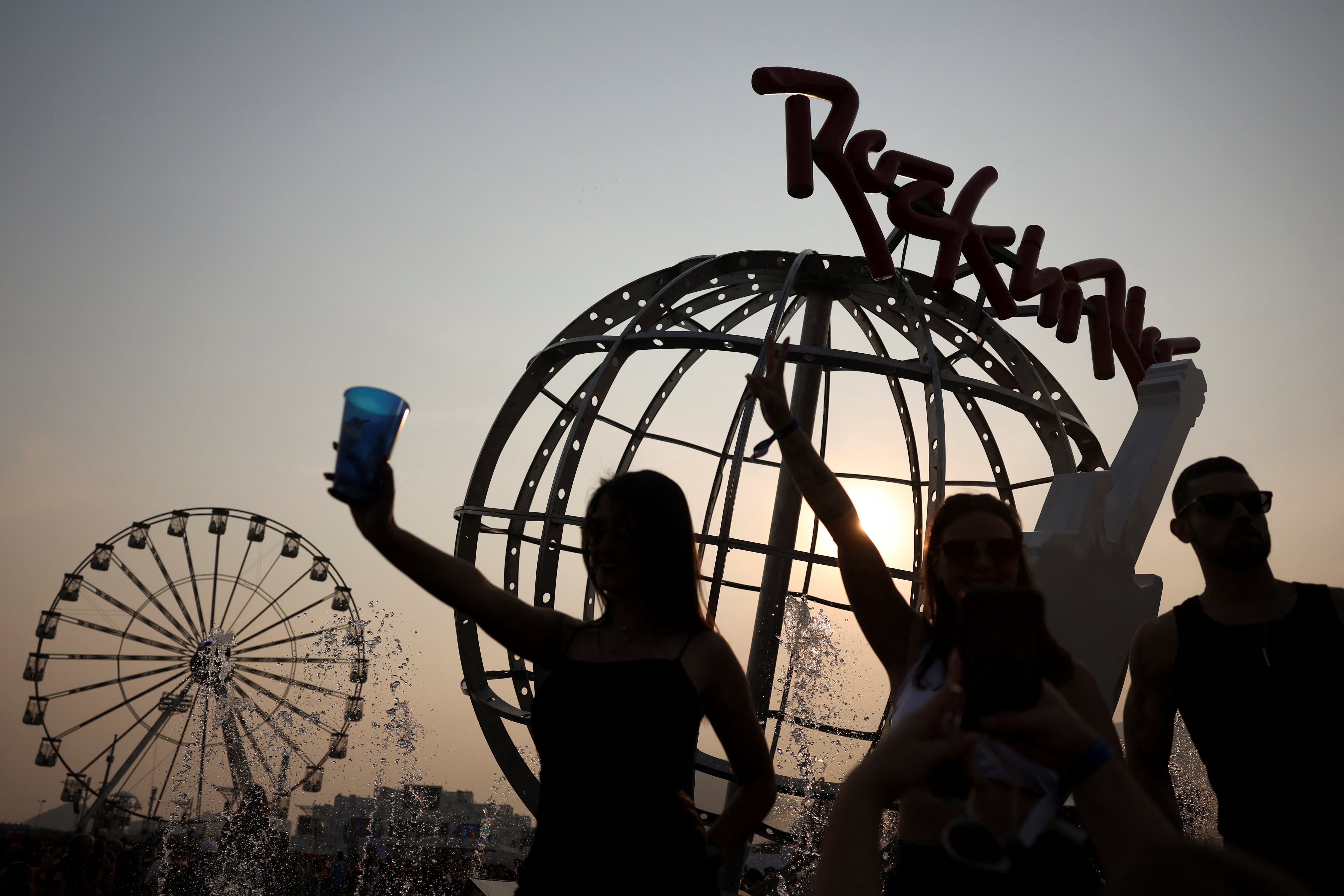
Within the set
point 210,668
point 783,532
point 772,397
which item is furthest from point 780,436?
point 210,668

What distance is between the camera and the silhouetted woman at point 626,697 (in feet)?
6.31

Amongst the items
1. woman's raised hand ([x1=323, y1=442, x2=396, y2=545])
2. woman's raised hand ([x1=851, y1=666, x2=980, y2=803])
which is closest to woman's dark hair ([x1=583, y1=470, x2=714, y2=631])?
woman's raised hand ([x1=323, y1=442, x2=396, y2=545])

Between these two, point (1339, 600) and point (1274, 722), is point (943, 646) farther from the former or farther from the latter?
point (1339, 600)

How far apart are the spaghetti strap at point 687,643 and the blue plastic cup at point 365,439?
0.77 metres

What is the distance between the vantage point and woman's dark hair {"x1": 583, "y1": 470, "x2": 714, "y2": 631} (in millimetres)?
2191

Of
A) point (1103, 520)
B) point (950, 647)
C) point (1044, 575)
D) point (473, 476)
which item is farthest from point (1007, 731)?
point (473, 476)

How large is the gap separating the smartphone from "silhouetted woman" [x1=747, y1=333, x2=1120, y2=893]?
3cm

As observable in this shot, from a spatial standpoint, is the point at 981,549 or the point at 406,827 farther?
the point at 406,827

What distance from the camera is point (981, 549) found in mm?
1837

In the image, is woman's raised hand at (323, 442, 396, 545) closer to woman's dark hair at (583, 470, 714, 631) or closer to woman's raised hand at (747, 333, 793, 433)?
woman's dark hair at (583, 470, 714, 631)

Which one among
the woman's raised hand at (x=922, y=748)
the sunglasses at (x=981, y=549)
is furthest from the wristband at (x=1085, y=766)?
the sunglasses at (x=981, y=549)

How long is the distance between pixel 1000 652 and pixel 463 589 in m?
1.37

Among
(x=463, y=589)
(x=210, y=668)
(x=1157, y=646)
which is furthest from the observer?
(x=210, y=668)

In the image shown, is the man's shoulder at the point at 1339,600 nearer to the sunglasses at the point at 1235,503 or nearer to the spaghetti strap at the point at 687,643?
the sunglasses at the point at 1235,503
